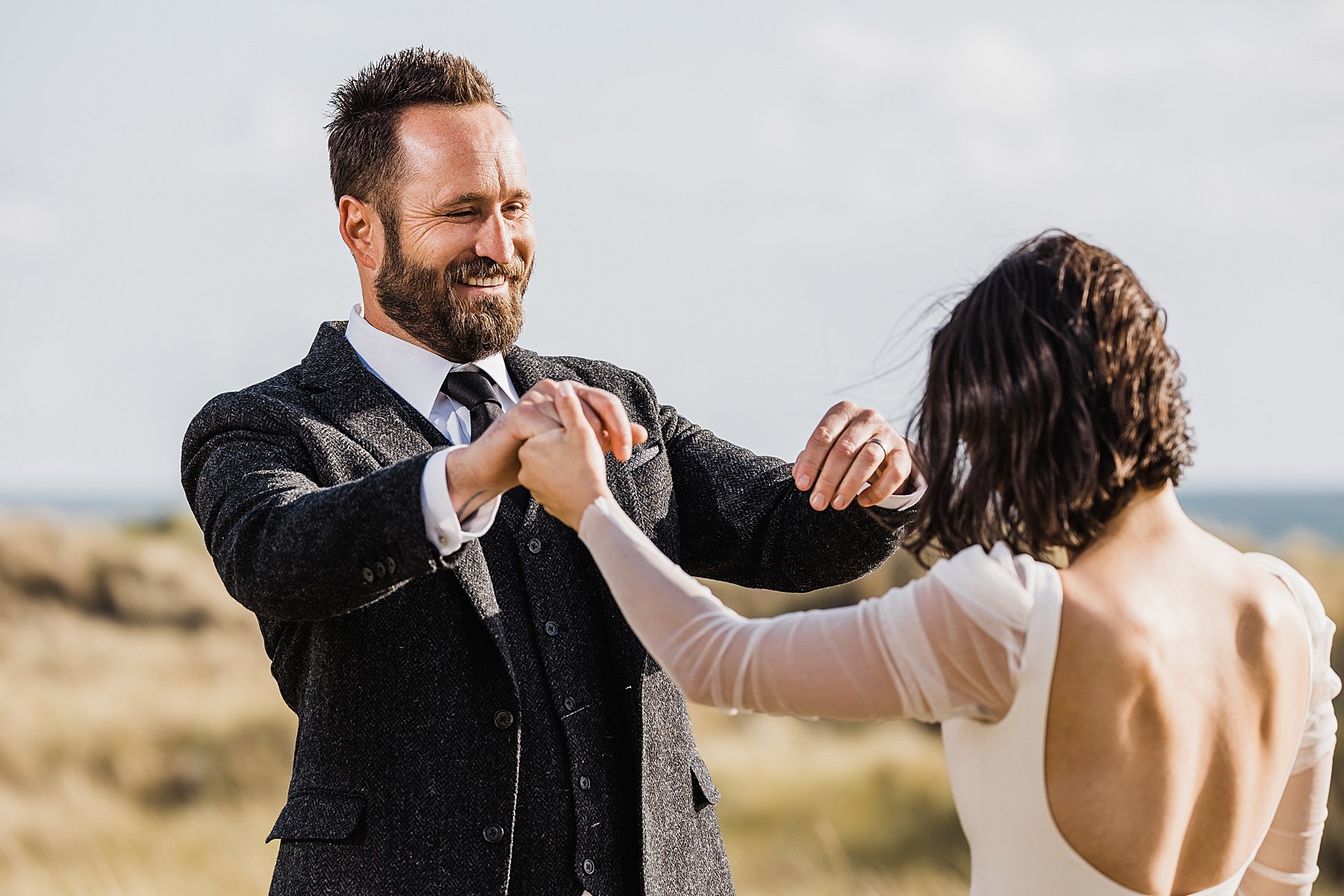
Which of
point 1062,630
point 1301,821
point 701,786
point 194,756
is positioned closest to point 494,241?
A: point 701,786

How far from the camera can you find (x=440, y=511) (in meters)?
2.18

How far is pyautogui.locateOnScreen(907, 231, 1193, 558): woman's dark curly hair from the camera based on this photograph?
1.82m

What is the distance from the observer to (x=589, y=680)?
267cm

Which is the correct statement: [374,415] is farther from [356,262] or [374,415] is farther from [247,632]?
[247,632]

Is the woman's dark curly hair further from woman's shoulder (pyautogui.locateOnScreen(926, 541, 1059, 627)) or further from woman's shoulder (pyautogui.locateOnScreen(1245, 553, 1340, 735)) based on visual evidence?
woman's shoulder (pyautogui.locateOnScreen(1245, 553, 1340, 735))

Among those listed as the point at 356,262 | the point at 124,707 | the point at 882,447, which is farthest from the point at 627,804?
the point at 124,707

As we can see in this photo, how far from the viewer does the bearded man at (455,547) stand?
87.9 inches

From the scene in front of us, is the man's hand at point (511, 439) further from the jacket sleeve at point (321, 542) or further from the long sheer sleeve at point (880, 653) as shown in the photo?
the long sheer sleeve at point (880, 653)

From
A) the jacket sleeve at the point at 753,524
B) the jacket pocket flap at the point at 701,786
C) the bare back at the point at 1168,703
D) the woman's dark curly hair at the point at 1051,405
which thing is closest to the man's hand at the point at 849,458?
the jacket sleeve at the point at 753,524

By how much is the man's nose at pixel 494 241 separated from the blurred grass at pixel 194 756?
17.6 feet

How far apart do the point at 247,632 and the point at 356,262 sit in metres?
13.7

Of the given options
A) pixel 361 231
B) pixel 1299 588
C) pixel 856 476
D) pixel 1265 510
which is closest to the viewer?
pixel 1299 588

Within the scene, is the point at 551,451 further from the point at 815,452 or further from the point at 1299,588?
the point at 1299,588

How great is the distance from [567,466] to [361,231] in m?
1.19
